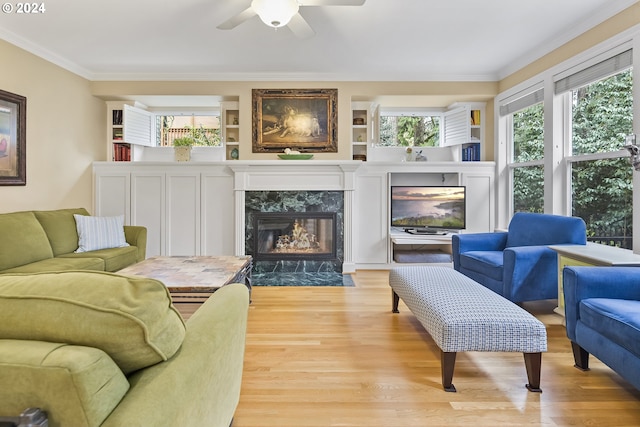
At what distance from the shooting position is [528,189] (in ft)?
14.6

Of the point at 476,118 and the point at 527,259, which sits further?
the point at 476,118

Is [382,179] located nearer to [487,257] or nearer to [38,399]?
[487,257]

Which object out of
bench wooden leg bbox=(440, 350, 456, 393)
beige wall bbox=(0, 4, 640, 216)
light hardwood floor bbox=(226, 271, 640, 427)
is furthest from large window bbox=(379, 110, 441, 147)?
bench wooden leg bbox=(440, 350, 456, 393)

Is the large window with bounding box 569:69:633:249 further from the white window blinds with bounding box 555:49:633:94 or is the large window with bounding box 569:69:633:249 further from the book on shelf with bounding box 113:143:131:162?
the book on shelf with bounding box 113:143:131:162

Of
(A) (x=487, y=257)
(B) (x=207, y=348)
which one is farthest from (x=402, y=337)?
(B) (x=207, y=348)

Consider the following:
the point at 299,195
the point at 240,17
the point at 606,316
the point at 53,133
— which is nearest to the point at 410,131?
the point at 299,195

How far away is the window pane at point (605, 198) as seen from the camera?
3.08m

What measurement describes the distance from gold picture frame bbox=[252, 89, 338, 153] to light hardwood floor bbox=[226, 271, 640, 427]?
266 cm

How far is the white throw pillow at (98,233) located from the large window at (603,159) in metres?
4.80

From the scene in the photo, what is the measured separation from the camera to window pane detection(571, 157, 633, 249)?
121 inches

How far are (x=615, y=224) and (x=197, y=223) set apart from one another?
4.50 m

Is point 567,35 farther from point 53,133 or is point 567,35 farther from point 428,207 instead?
point 53,133

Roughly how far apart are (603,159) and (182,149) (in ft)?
15.6

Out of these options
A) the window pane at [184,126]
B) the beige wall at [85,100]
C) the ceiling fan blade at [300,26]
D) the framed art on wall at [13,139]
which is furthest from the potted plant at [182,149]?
the ceiling fan blade at [300,26]
